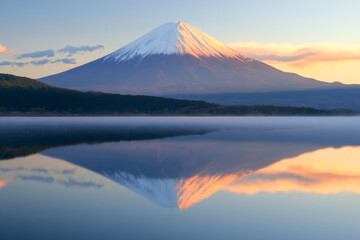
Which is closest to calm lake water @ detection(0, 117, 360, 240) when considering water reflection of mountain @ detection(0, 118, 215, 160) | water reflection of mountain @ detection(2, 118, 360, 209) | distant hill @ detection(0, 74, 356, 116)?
water reflection of mountain @ detection(2, 118, 360, 209)

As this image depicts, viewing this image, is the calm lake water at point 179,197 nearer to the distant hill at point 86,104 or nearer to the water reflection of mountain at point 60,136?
the water reflection of mountain at point 60,136

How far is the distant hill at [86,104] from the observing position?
440 ft

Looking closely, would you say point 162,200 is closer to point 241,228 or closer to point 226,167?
point 241,228

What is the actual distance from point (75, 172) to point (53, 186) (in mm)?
2760

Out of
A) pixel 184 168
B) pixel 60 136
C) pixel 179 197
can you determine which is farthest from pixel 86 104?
pixel 179 197

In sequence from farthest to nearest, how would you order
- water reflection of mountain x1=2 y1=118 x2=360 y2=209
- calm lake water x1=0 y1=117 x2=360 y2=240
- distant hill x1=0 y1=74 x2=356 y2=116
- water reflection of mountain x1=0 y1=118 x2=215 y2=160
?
distant hill x1=0 y1=74 x2=356 y2=116
water reflection of mountain x1=0 y1=118 x2=215 y2=160
water reflection of mountain x1=2 y1=118 x2=360 y2=209
calm lake water x1=0 y1=117 x2=360 y2=240

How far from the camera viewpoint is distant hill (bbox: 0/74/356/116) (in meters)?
134

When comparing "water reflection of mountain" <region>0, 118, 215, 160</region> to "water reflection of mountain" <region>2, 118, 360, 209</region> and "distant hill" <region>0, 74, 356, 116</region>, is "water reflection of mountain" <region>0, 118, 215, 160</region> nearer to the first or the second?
"water reflection of mountain" <region>2, 118, 360, 209</region>

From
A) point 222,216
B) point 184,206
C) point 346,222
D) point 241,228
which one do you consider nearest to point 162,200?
point 184,206

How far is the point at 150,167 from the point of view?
712 inches

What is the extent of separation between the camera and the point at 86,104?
5664 inches

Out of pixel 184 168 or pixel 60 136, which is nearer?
pixel 184 168

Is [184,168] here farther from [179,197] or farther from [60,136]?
[60,136]

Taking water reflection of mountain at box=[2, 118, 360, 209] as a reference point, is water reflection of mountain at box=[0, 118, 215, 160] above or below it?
below
